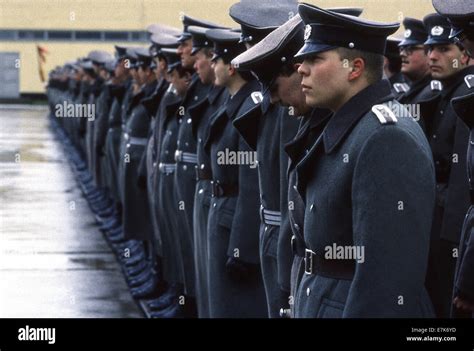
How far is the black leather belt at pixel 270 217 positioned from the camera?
5.25 m

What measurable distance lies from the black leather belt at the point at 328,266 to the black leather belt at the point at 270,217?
1.08 m

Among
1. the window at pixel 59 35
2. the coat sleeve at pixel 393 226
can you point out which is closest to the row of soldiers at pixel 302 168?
the coat sleeve at pixel 393 226

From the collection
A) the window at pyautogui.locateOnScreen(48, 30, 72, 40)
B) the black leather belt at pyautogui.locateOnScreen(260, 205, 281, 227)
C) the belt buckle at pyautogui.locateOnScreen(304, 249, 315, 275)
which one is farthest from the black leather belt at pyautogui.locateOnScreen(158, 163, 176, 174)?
the window at pyautogui.locateOnScreen(48, 30, 72, 40)

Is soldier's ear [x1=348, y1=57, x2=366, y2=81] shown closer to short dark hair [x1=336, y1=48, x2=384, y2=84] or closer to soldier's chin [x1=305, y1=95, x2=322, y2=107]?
short dark hair [x1=336, y1=48, x2=384, y2=84]

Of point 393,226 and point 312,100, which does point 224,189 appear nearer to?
point 312,100

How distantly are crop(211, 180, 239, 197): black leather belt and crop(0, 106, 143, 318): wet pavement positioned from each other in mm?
2568

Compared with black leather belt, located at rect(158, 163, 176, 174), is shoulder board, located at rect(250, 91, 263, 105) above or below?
above

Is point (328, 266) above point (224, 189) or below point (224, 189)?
above

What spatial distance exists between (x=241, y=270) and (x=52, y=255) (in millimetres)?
5820

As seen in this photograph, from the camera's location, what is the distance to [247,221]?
19.4ft

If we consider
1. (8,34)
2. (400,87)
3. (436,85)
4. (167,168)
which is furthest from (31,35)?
(436,85)

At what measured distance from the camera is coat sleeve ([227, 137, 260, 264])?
591cm

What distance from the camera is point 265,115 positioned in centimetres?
553
